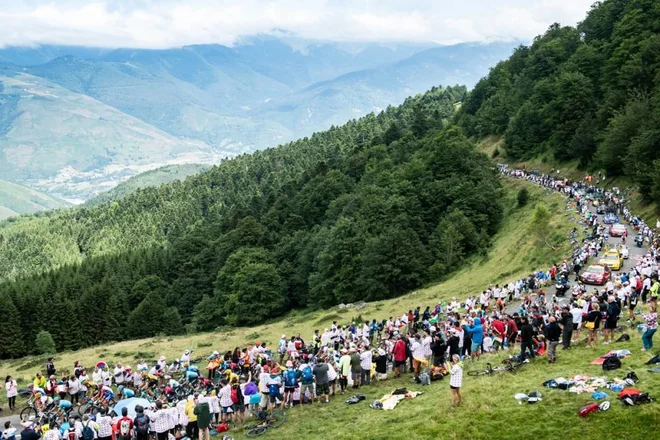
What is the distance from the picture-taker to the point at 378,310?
190ft

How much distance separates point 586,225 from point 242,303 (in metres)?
48.5

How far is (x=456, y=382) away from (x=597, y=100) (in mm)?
93128

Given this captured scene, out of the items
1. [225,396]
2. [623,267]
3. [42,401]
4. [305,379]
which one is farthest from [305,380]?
[623,267]

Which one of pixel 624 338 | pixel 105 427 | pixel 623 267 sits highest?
pixel 105 427

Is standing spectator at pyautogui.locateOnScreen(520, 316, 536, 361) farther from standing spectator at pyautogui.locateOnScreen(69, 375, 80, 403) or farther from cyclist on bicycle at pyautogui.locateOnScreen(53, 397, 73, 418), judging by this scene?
standing spectator at pyautogui.locateOnScreen(69, 375, 80, 403)

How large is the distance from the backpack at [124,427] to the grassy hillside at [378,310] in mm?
26978

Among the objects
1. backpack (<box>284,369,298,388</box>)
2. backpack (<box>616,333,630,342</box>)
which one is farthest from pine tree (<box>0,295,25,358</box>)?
backpack (<box>616,333,630,342</box>)

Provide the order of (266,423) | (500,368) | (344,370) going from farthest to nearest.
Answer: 1. (344,370)
2. (500,368)
3. (266,423)

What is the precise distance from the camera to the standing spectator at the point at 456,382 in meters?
21.7

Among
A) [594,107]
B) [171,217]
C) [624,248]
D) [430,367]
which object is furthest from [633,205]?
[171,217]

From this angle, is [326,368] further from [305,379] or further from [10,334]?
[10,334]

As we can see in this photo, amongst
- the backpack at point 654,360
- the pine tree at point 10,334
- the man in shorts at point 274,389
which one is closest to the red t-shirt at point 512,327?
the backpack at point 654,360

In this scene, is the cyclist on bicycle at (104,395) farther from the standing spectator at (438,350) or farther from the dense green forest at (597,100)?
the dense green forest at (597,100)

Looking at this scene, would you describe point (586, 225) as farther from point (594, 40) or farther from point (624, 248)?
point (594, 40)
